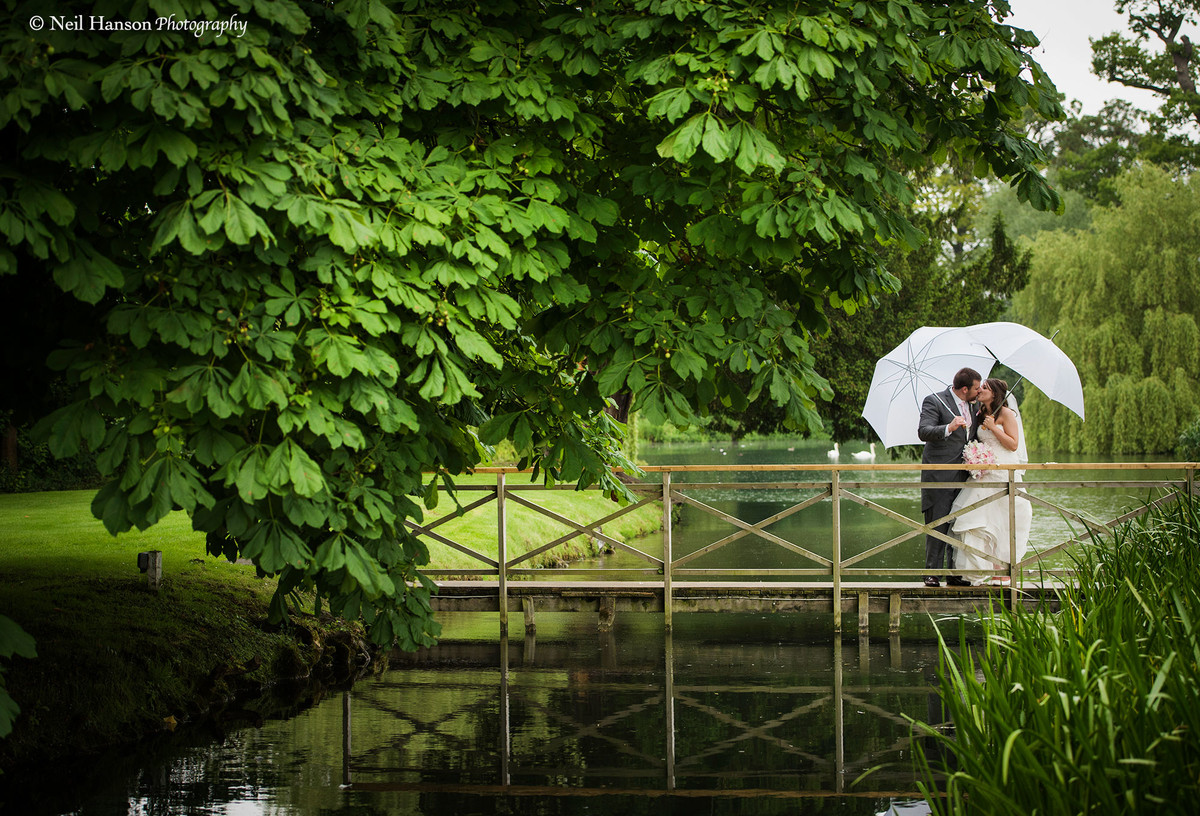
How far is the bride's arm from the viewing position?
9.80 metres

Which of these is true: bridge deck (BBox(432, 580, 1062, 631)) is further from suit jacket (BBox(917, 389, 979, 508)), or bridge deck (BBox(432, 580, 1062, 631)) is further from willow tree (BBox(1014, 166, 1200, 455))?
willow tree (BBox(1014, 166, 1200, 455))

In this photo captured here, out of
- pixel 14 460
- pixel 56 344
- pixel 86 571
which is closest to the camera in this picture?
pixel 56 344

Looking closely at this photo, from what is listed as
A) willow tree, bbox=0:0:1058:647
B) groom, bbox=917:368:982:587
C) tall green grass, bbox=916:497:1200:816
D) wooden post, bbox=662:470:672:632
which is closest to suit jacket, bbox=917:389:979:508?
groom, bbox=917:368:982:587

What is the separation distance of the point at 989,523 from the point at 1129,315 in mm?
19735

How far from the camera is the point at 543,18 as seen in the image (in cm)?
584

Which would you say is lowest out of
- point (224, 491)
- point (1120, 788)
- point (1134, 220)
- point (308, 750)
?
point (308, 750)

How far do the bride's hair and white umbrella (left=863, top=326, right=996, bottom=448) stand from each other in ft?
1.87

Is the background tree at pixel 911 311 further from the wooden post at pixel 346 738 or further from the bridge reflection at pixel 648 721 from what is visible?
the wooden post at pixel 346 738

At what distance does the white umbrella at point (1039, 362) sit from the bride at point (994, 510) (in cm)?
27

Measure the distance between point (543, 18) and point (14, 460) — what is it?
16137mm

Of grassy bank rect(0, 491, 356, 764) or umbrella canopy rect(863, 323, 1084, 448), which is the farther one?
umbrella canopy rect(863, 323, 1084, 448)

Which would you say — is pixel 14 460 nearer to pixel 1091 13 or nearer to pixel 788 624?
pixel 788 624

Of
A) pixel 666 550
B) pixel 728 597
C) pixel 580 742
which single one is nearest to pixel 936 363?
pixel 728 597

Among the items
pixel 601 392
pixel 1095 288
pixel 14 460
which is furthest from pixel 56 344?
pixel 1095 288
